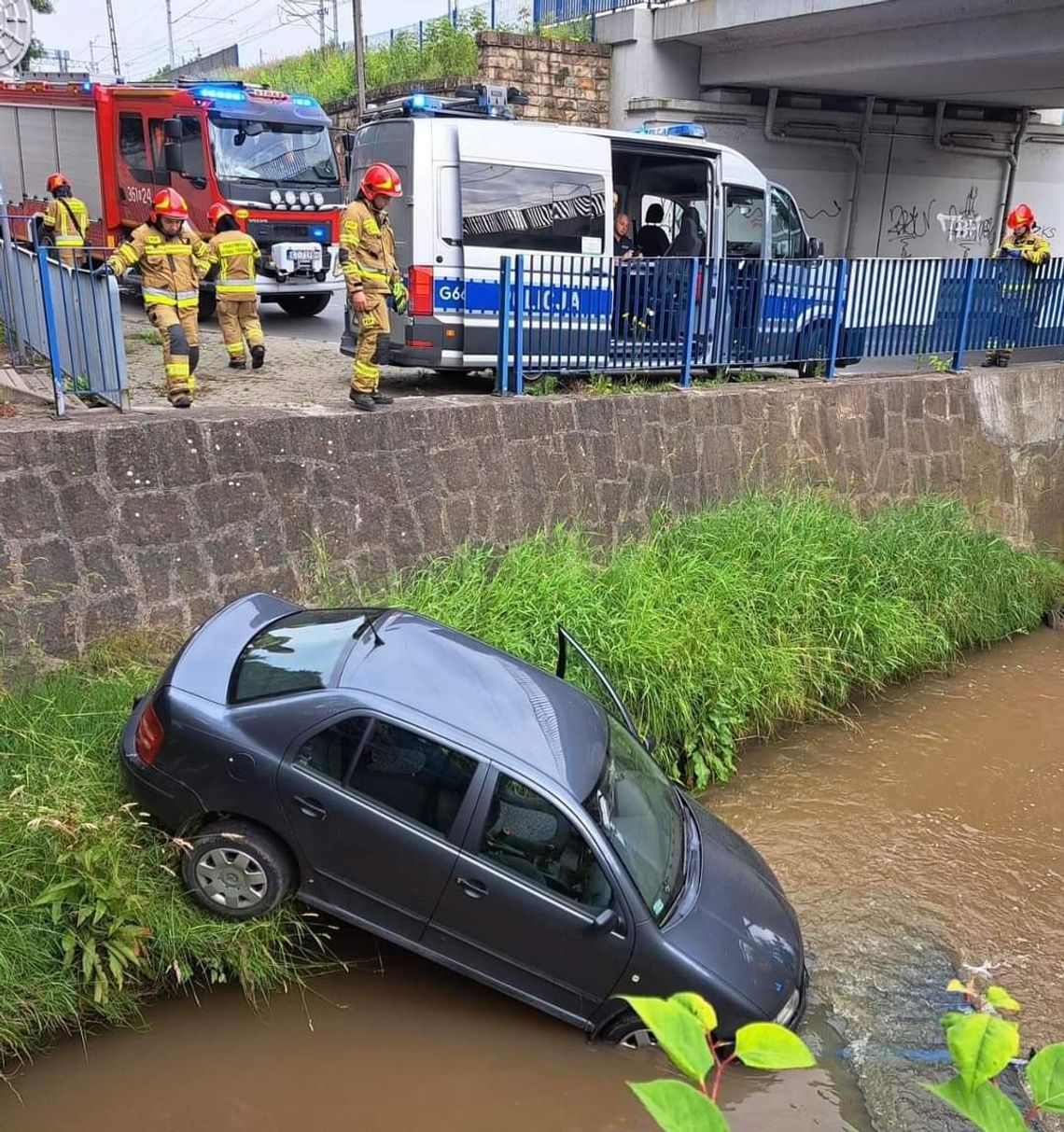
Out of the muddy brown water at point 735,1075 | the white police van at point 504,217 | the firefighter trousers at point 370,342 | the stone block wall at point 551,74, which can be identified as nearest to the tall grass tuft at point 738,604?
the muddy brown water at point 735,1075

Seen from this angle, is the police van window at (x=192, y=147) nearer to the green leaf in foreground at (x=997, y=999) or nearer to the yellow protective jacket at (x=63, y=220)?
the yellow protective jacket at (x=63, y=220)

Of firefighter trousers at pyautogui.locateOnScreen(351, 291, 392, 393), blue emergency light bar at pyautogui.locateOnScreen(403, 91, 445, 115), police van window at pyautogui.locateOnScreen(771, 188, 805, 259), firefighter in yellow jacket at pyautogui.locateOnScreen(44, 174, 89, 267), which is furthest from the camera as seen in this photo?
firefighter in yellow jacket at pyautogui.locateOnScreen(44, 174, 89, 267)

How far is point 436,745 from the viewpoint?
4.00 meters

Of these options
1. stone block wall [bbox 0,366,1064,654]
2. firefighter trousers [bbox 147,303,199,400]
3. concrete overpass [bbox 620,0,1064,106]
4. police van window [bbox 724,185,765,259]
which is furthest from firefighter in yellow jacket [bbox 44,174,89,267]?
concrete overpass [bbox 620,0,1064,106]

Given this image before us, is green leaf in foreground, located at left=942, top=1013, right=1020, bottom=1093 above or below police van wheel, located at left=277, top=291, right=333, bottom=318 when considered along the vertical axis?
above

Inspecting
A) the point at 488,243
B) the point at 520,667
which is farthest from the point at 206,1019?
the point at 488,243

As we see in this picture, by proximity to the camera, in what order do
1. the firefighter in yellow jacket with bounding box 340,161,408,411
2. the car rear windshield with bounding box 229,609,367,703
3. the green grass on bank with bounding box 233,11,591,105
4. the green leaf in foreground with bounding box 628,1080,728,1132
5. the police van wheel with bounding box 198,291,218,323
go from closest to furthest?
1. the green leaf in foreground with bounding box 628,1080,728,1132
2. the car rear windshield with bounding box 229,609,367,703
3. the firefighter in yellow jacket with bounding box 340,161,408,411
4. the police van wheel with bounding box 198,291,218,323
5. the green grass on bank with bounding box 233,11,591,105

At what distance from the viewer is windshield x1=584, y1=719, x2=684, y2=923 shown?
405 centimetres

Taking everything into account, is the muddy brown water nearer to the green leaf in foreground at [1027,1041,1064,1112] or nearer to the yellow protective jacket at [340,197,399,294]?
the green leaf in foreground at [1027,1041,1064,1112]

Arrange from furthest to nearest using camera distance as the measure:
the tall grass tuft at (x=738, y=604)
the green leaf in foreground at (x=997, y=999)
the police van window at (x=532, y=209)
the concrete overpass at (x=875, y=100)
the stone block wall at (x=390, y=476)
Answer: the concrete overpass at (x=875, y=100)
the police van window at (x=532, y=209)
the tall grass tuft at (x=738, y=604)
the stone block wall at (x=390, y=476)
the green leaf in foreground at (x=997, y=999)

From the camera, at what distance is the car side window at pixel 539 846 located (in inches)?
155

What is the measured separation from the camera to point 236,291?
9.18 meters

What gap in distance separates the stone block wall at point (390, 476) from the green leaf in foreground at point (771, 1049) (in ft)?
17.2

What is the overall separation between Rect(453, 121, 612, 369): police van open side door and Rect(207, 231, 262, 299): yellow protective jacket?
7.19ft
